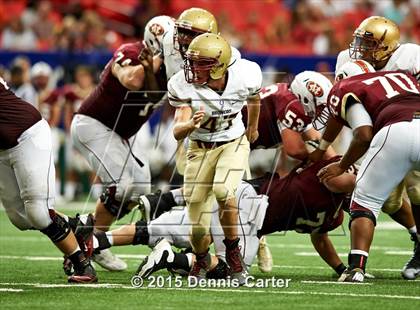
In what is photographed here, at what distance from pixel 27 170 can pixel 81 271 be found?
73 centimetres

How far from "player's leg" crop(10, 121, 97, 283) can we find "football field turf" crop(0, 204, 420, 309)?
333mm

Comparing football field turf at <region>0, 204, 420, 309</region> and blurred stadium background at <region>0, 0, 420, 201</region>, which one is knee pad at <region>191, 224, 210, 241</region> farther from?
blurred stadium background at <region>0, 0, 420, 201</region>

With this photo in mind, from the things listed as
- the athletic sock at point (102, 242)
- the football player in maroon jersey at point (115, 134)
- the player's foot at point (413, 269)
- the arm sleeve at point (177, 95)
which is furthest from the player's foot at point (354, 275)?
the football player in maroon jersey at point (115, 134)

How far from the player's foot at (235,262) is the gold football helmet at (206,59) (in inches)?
37.9

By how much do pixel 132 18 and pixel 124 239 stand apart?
904cm

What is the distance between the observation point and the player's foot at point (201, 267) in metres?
5.98

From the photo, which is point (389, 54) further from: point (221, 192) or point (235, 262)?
point (235, 262)

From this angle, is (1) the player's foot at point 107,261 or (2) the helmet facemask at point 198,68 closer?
(2) the helmet facemask at point 198,68

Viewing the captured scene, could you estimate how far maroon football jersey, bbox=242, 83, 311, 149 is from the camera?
6500mm

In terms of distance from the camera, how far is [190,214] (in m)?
5.95

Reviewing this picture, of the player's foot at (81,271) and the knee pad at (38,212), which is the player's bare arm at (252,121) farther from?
the knee pad at (38,212)

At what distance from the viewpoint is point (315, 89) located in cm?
646

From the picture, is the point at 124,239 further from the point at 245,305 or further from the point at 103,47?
the point at 103,47

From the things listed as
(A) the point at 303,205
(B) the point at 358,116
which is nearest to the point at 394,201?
(A) the point at 303,205
